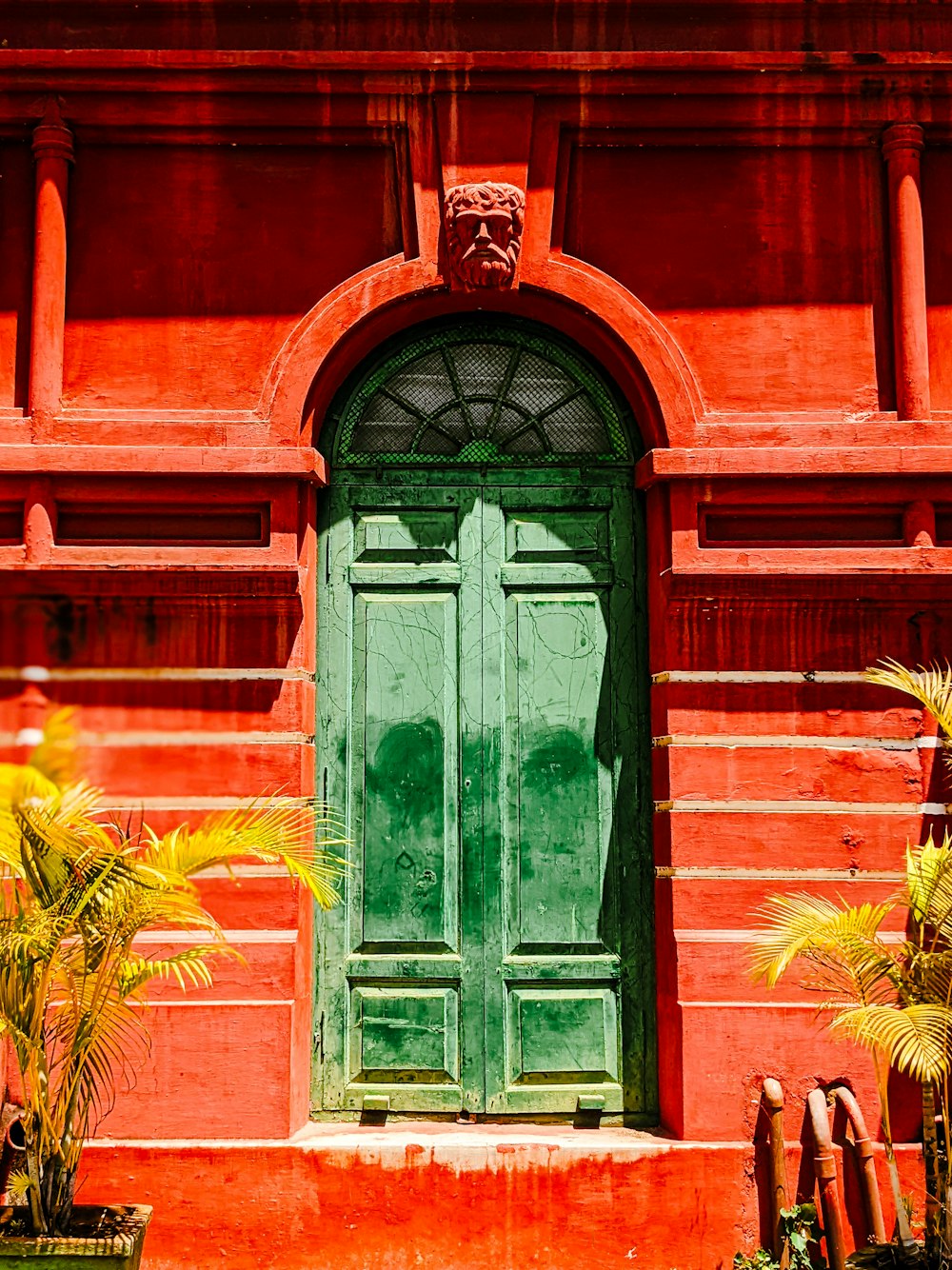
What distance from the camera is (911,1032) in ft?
16.3

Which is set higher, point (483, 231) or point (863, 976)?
point (483, 231)

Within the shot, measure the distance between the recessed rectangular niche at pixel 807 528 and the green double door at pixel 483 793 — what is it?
21.6 inches

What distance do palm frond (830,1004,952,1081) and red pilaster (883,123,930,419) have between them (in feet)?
10.0

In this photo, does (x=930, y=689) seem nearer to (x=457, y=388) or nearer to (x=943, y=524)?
(x=943, y=524)

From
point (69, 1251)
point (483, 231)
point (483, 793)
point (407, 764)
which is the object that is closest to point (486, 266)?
point (483, 231)

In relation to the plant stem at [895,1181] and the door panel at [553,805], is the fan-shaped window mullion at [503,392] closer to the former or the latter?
the door panel at [553,805]

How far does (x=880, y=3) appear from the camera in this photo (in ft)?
22.6

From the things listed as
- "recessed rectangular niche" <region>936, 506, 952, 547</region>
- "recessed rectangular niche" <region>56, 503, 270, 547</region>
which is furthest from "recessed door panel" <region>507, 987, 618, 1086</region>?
"recessed rectangular niche" <region>936, 506, 952, 547</region>

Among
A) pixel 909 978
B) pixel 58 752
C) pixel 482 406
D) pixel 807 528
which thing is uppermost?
pixel 482 406

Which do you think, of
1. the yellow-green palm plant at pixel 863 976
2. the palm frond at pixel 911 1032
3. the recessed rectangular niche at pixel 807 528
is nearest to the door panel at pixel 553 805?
→ the recessed rectangular niche at pixel 807 528

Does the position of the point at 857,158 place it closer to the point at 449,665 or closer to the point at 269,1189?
the point at 449,665

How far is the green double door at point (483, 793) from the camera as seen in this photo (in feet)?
21.5

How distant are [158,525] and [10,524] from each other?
29.1 inches

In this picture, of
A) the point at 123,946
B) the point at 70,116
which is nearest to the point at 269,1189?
the point at 123,946
